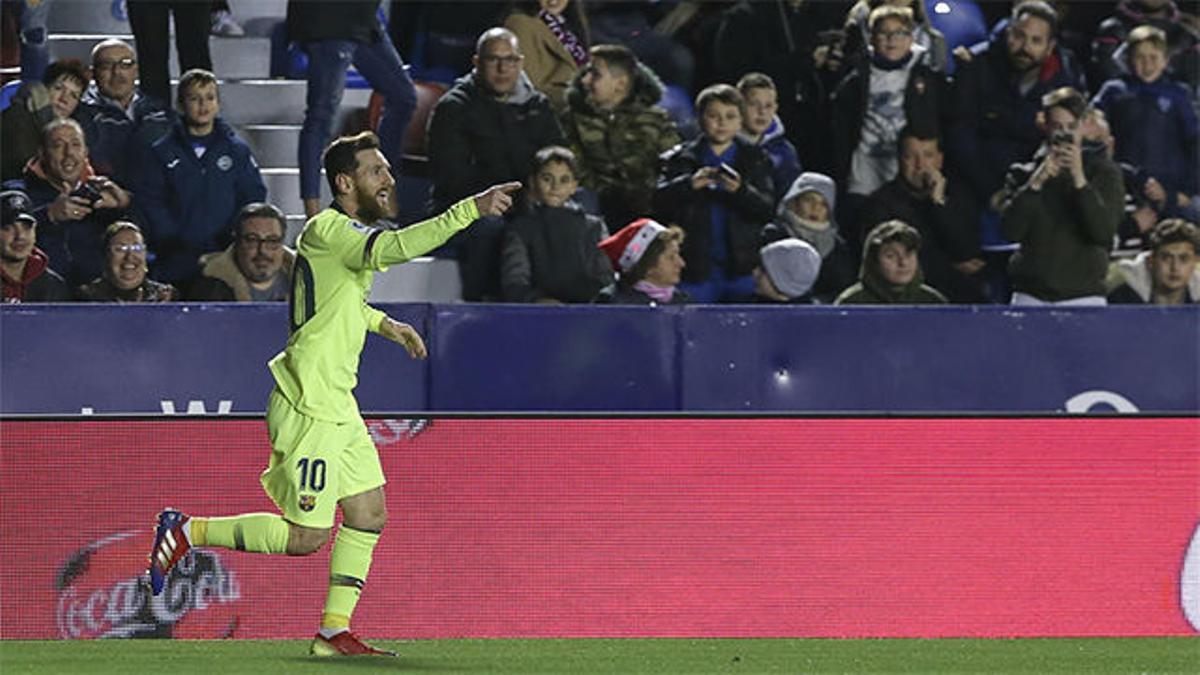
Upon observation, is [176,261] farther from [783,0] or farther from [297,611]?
[783,0]

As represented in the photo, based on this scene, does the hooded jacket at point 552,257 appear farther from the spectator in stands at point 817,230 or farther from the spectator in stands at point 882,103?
the spectator in stands at point 882,103

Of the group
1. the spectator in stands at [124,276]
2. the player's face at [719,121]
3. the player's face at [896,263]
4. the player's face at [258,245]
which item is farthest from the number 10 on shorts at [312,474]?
the player's face at [719,121]

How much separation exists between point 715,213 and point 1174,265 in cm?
232

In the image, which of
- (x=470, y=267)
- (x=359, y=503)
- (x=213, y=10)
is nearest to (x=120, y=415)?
(x=359, y=503)

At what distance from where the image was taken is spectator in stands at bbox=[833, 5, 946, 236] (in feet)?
40.9

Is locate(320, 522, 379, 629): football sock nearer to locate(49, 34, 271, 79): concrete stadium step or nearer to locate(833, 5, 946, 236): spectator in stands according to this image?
locate(833, 5, 946, 236): spectator in stands

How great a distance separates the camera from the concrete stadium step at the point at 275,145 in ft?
42.5

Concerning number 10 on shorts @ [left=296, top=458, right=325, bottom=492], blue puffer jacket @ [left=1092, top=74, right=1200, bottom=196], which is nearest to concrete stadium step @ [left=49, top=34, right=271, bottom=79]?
blue puffer jacket @ [left=1092, top=74, right=1200, bottom=196]

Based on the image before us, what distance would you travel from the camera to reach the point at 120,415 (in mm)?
9383

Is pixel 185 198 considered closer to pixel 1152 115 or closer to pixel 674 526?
Answer: pixel 674 526

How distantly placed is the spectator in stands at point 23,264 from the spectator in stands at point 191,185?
61cm

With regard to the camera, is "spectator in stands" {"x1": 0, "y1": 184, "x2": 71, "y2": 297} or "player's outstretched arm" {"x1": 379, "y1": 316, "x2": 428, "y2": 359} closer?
"player's outstretched arm" {"x1": 379, "y1": 316, "x2": 428, "y2": 359}

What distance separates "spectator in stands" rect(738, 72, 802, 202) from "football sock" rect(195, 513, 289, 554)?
471cm

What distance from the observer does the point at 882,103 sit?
12484mm
